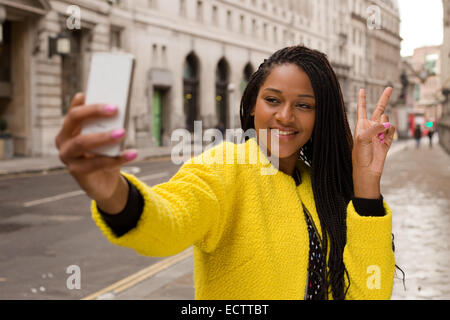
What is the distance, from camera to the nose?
72.2 inches

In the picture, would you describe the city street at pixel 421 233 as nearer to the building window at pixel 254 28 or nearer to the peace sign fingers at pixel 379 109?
the peace sign fingers at pixel 379 109

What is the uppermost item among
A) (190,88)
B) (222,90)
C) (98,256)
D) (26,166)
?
(222,90)

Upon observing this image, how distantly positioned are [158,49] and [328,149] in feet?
97.9

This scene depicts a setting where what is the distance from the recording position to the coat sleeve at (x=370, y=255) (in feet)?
5.79

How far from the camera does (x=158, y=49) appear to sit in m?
30.9

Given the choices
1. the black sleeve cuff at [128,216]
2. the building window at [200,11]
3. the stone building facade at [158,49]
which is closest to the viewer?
the black sleeve cuff at [128,216]

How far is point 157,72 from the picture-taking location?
30.2m

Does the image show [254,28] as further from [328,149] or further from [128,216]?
[128,216]

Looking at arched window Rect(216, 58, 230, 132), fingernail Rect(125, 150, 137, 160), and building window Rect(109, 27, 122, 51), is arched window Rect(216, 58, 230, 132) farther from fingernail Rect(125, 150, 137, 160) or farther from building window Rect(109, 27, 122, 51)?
fingernail Rect(125, 150, 137, 160)

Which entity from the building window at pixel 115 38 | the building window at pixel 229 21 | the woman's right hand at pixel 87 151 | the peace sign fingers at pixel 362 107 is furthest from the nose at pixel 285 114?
the building window at pixel 229 21

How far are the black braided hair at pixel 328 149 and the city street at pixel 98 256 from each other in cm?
328

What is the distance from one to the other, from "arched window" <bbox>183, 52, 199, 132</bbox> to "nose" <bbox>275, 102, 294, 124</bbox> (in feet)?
105

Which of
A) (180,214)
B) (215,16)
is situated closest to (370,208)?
(180,214)

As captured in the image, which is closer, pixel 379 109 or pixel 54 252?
pixel 379 109
